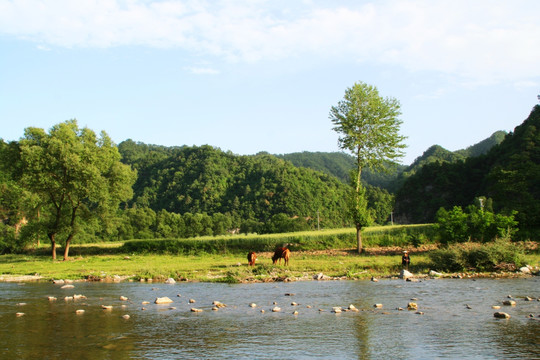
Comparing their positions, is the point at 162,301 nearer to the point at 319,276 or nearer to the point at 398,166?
the point at 319,276

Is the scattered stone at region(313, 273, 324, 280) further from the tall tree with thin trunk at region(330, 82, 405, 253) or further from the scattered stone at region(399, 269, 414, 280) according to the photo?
the tall tree with thin trunk at region(330, 82, 405, 253)

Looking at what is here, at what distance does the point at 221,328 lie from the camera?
10.5 meters

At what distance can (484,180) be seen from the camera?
84.0 m

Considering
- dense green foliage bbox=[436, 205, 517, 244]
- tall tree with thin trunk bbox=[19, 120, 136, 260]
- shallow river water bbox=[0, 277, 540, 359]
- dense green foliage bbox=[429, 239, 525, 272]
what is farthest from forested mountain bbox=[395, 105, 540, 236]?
shallow river water bbox=[0, 277, 540, 359]

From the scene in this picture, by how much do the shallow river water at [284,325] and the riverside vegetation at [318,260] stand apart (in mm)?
3164

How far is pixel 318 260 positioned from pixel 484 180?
67992 millimetres

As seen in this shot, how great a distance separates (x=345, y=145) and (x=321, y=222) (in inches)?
2929

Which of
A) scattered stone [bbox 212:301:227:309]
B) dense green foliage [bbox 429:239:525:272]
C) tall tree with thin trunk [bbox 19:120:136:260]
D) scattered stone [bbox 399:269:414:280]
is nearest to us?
scattered stone [bbox 212:301:227:309]

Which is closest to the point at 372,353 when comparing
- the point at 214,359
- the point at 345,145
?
the point at 214,359

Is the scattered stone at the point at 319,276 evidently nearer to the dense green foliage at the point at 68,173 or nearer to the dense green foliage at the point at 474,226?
the dense green foliage at the point at 474,226

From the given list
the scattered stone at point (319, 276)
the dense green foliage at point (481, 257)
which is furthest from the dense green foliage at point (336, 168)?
the scattered stone at point (319, 276)

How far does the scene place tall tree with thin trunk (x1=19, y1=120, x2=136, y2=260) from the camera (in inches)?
1298

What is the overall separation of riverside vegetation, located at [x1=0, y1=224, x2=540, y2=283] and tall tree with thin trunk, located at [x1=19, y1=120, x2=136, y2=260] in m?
5.75

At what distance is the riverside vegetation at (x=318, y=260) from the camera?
781 inches
